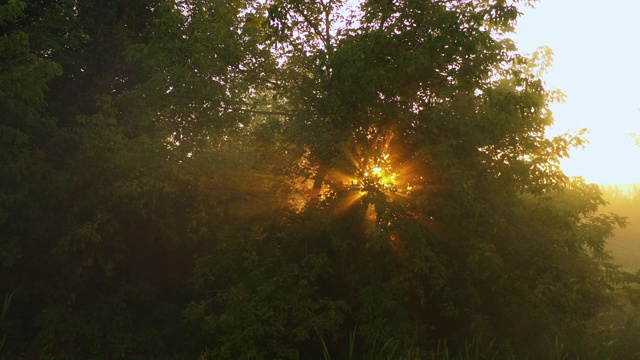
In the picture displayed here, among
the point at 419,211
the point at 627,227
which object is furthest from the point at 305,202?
the point at 627,227

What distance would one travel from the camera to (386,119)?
9508mm

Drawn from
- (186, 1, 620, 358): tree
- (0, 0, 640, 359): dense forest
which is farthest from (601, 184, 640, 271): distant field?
(186, 1, 620, 358): tree

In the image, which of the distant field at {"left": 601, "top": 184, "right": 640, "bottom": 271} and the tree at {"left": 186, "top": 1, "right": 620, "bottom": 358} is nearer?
the tree at {"left": 186, "top": 1, "right": 620, "bottom": 358}

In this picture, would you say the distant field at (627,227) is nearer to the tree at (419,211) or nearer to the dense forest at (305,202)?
the dense forest at (305,202)

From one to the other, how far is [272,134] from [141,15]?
5.94m

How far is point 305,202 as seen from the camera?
10.6 metres

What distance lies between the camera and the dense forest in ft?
28.3

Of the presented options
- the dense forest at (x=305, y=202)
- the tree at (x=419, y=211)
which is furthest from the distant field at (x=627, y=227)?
the tree at (x=419, y=211)

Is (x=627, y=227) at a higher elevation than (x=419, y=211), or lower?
lower

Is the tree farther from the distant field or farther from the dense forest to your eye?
the distant field

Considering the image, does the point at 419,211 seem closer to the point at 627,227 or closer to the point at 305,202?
the point at 305,202

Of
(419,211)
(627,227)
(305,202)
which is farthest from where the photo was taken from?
(627,227)

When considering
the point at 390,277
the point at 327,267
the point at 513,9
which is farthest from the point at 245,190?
the point at 513,9

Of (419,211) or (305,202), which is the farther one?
(305,202)
